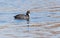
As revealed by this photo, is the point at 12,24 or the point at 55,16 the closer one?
the point at 12,24

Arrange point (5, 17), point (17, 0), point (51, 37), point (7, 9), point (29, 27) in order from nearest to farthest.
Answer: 1. point (51, 37)
2. point (29, 27)
3. point (5, 17)
4. point (7, 9)
5. point (17, 0)

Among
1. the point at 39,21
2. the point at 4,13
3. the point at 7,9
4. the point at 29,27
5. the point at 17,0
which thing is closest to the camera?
the point at 29,27

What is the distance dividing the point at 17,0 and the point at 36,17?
8375mm

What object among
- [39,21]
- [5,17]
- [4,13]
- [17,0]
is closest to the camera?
[39,21]

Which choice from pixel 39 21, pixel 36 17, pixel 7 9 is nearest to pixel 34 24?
pixel 39 21

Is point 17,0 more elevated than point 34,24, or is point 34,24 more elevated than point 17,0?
point 17,0

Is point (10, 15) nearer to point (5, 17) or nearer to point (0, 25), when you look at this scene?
point (5, 17)

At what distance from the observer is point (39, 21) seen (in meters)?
15.5

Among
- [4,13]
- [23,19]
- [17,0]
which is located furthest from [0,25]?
[17,0]

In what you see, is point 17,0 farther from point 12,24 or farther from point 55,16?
point 12,24

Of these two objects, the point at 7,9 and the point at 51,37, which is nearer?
the point at 51,37

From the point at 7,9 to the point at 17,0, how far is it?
5.38 meters

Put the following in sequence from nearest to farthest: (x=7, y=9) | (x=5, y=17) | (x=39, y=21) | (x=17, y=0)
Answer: (x=39, y=21)
(x=5, y=17)
(x=7, y=9)
(x=17, y=0)

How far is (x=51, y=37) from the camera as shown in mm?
11961
